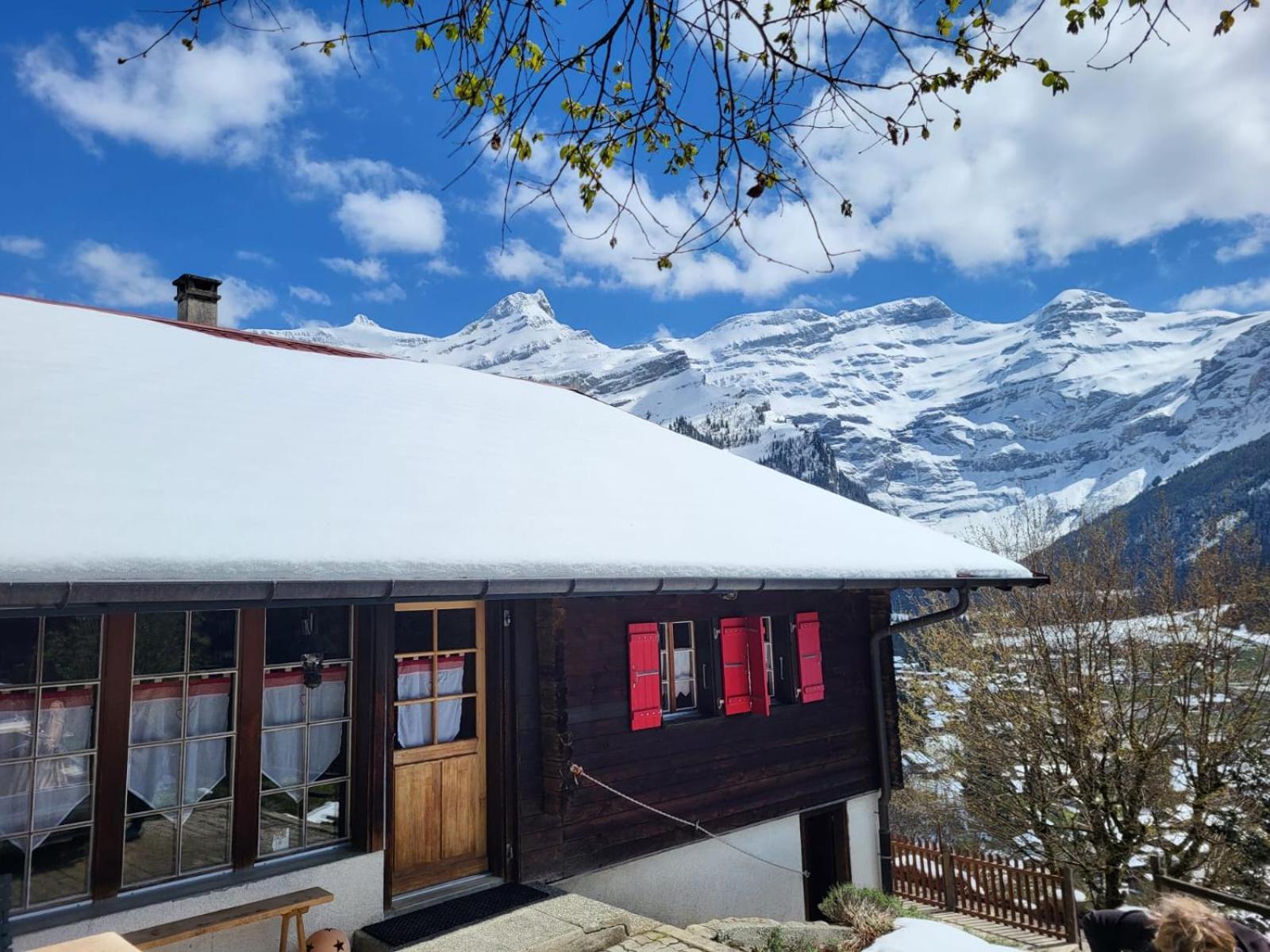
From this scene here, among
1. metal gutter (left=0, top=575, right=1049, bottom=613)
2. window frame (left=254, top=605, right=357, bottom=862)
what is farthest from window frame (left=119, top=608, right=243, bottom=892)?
metal gutter (left=0, top=575, right=1049, bottom=613)

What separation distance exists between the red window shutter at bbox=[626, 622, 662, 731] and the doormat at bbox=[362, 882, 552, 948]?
145cm

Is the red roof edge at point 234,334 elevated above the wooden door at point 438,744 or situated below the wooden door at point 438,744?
above

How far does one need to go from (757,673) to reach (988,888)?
277 inches

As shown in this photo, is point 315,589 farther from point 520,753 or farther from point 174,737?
point 520,753

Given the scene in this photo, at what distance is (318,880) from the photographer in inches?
184

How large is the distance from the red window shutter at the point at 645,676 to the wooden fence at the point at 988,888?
6607 millimetres

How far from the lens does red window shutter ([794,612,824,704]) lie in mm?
7727

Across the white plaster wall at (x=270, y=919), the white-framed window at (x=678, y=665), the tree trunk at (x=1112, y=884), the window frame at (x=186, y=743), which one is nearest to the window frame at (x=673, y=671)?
the white-framed window at (x=678, y=665)

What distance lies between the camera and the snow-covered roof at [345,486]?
11.6ft

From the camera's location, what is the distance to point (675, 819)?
6570mm

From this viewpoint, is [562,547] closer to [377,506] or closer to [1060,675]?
[377,506]

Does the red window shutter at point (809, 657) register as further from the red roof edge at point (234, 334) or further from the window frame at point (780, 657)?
the red roof edge at point (234, 334)

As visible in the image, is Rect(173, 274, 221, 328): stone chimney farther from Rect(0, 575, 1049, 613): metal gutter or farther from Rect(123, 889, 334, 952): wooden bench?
Rect(123, 889, 334, 952): wooden bench

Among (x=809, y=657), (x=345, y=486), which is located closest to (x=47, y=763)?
(x=345, y=486)
